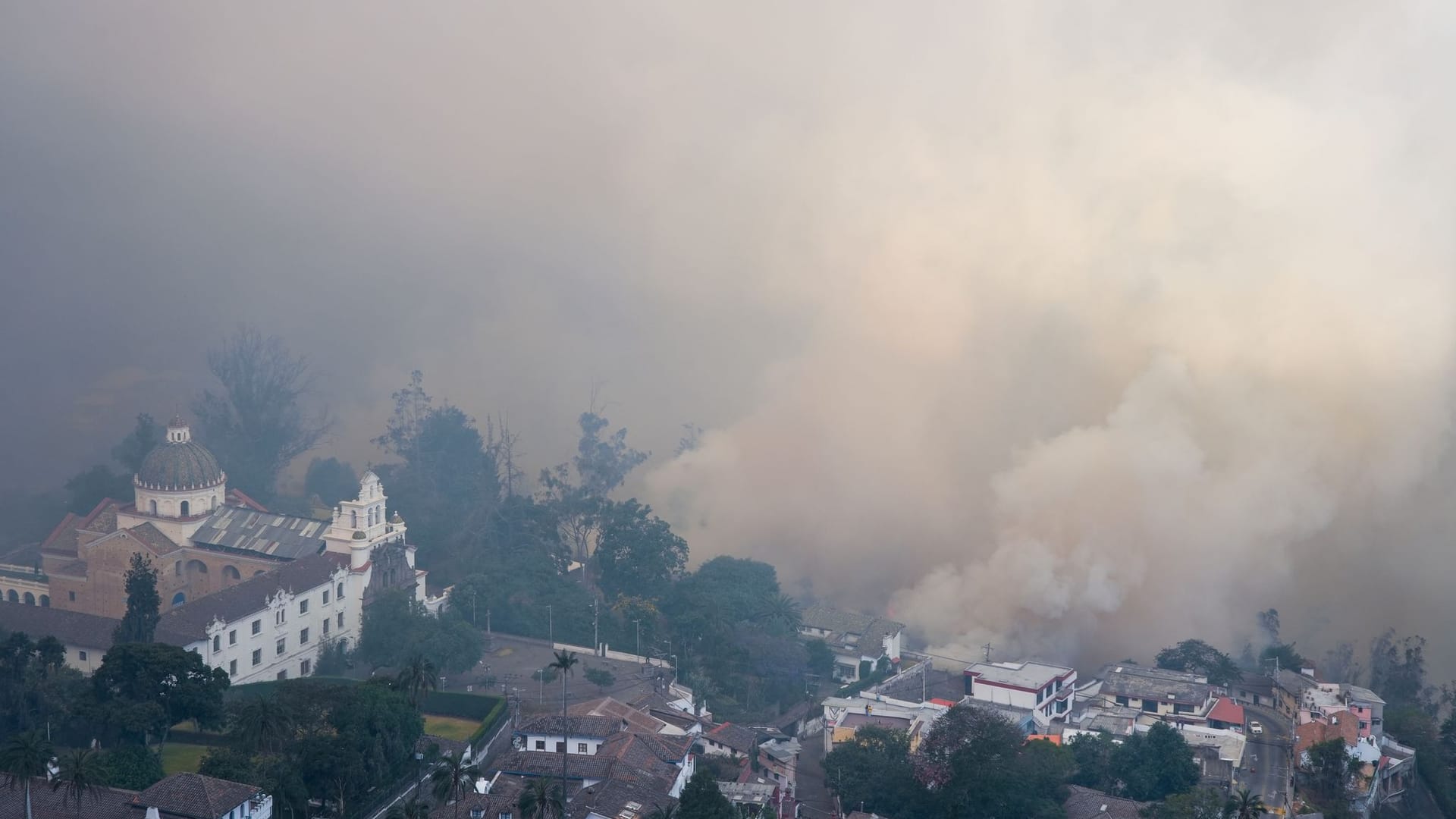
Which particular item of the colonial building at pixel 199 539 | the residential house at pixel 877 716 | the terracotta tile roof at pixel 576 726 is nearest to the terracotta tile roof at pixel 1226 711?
the residential house at pixel 877 716

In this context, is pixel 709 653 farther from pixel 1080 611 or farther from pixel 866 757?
pixel 1080 611

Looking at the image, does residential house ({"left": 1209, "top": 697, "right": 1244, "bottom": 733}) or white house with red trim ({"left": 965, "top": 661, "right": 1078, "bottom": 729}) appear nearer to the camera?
residential house ({"left": 1209, "top": 697, "right": 1244, "bottom": 733})

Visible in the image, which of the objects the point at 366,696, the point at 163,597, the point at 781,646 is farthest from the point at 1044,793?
the point at 163,597

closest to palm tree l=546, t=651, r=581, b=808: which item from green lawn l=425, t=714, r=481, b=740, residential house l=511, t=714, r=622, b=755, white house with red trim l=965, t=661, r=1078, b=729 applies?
residential house l=511, t=714, r=622, b=755

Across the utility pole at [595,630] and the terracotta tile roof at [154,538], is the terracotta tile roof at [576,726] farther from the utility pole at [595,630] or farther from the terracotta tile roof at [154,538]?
the terracotta tile roof at [154,538]

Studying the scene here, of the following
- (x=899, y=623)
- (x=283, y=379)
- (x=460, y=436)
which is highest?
(x=283, y=379)

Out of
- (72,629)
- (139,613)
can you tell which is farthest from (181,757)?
(72,629)

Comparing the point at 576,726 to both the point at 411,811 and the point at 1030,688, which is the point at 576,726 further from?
the point at 1030,688

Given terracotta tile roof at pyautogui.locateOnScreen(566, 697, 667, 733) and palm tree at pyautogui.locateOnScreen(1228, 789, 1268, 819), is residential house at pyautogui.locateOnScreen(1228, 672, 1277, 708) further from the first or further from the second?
terracotta tile roof at pyautogui.locateOnScreen(566, 697, 667, 733)
